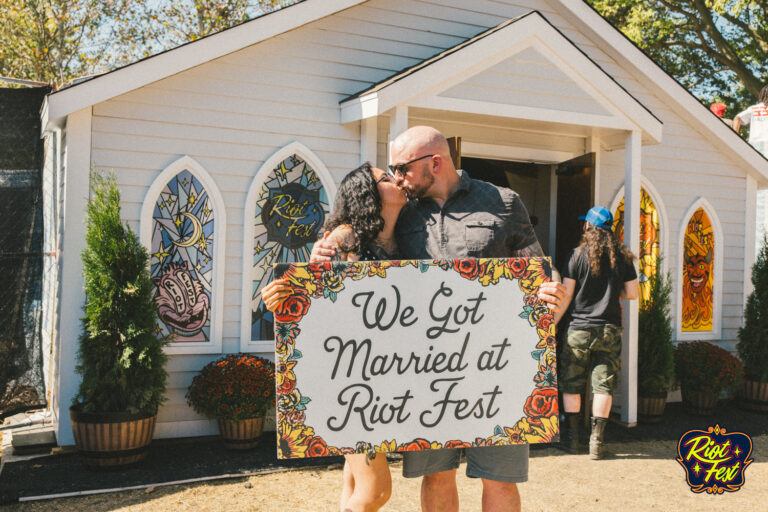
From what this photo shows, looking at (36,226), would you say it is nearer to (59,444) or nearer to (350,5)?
(59,444)

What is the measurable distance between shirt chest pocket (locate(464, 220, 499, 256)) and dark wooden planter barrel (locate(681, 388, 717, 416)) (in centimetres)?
566

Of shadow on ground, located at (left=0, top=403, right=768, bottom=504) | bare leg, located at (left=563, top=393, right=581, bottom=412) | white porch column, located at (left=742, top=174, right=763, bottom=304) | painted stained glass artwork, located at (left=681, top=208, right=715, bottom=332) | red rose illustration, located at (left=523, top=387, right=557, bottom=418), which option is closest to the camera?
red rose illustration, located at (left=523, top=387, right=557, bottom=418)

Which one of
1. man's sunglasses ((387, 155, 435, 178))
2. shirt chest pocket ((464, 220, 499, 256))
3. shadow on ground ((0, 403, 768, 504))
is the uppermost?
man's sunglasses ((387, 155, 435, 178))

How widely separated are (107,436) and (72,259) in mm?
1554

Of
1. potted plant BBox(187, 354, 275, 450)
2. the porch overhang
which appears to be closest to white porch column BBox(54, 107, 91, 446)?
potted plant BBox(187, 354, 275, 450)

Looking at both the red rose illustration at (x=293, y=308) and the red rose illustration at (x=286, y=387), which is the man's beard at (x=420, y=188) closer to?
the red rose illustration at (x=293, y=308)

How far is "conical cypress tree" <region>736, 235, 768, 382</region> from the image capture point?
7.91 meters

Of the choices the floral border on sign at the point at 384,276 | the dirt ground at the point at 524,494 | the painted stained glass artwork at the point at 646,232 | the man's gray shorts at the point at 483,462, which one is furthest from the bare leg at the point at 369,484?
the painted stained glass artwork at the point at 646,232

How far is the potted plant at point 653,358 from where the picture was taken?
275 inches

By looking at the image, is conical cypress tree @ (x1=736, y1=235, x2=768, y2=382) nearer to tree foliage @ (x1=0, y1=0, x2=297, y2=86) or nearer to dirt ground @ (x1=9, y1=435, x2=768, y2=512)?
dirt ground @ (x1=9, y1=435, x2=768, y2=512)

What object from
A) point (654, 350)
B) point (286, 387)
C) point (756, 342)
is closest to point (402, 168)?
point (286, 387)

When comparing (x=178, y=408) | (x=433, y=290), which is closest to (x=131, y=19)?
(x=178, y=408)

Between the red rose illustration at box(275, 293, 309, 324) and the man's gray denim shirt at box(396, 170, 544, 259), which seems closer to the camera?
the red rose illustration at box(275, 293, 309, 324)

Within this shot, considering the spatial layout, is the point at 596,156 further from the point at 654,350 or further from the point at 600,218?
the point at 654,350
